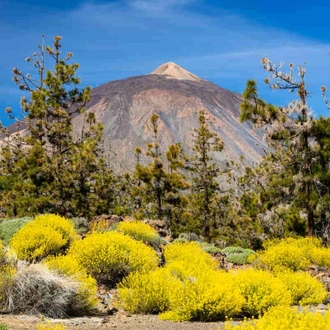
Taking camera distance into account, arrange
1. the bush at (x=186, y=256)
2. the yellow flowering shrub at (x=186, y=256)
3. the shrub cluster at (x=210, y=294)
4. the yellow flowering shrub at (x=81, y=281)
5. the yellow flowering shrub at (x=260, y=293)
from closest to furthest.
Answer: the shrub cluster at (x=210, y=294) → the yellow flowering shrub at (x=81, y=281) → the yellow flowering shrub at (x=260, y=293) → the yellow flowering shrub at (x=186, y=256) → the bush at (x=186, y=256)

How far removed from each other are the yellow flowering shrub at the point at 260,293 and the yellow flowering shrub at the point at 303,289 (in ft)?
2.42

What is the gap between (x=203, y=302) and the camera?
8.00 meters

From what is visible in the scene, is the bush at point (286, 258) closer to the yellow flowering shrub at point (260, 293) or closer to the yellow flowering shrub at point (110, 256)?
the yellow flowering shrub at point (110, 256)

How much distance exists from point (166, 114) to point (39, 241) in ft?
522

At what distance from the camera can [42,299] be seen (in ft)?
26.3

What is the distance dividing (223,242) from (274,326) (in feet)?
77.8

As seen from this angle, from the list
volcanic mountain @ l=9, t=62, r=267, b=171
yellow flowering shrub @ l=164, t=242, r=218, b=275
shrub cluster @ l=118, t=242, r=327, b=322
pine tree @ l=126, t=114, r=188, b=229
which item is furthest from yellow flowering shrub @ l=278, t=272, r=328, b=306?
volcanic mountain @ l=9, t=62, r=267, b=171

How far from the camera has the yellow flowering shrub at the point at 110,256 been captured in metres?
10.4

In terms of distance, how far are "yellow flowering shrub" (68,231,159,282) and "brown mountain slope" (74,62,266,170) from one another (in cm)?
11006

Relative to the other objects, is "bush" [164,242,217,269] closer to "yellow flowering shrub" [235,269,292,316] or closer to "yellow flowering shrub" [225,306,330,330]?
"yellow flowering shrub" [235,269,292,316]

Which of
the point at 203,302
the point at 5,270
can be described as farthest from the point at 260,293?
the point at 5,270

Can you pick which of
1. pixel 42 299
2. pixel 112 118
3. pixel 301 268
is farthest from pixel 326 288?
pixel 112 118

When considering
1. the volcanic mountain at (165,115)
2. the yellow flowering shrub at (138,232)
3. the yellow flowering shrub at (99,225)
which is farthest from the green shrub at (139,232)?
the volcanic mountain at (165,115)

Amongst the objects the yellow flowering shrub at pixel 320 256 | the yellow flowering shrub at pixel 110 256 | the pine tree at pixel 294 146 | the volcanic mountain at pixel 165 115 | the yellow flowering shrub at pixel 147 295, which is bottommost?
the yellow flowering shrub at pixel 320 256
